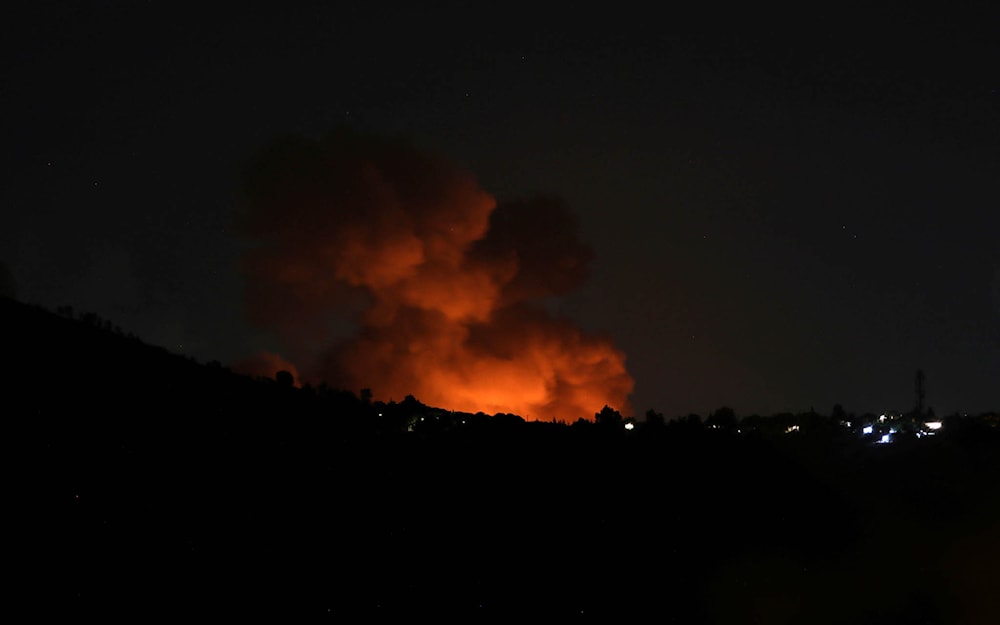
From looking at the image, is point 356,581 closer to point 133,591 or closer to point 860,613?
point 133,591

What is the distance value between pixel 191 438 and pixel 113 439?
1.18 metres

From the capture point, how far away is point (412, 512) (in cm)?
1321

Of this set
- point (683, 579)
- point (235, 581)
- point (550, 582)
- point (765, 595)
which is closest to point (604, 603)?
point (550, 582)

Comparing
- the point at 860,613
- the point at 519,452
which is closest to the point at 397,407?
the point at 519,452

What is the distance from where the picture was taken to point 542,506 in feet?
48.0

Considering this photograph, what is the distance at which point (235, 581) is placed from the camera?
10195 millimetres

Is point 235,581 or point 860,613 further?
point 860,613

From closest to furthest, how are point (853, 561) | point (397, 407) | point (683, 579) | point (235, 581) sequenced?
point (235, 581) → point (683, 579) → point (853, 561) → point (397, 407)

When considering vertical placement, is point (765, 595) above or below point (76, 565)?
above

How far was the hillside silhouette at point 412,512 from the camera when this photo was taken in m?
10.1

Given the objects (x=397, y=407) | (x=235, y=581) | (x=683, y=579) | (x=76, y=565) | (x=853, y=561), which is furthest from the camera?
(x=397, y=407)

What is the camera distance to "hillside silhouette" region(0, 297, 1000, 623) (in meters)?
10.1

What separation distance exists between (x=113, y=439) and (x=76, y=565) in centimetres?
282

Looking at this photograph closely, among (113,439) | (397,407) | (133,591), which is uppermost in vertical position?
(397,407)
